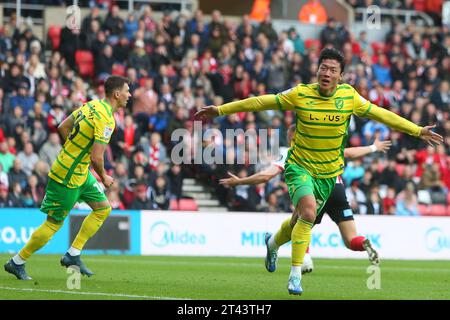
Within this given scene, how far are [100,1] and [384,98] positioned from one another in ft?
25.9

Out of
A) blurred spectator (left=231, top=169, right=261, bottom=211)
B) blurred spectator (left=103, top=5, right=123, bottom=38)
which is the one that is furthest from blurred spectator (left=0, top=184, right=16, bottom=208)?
blurred spectator (left=103, top=5, right=123, bottom=38)

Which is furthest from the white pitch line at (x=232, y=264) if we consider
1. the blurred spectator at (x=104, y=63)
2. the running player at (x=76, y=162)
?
the blurred spectator at (x=104, y=63)

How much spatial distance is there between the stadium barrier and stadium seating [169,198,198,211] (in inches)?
53.8


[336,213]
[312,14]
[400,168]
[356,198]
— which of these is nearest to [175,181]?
[356,198]

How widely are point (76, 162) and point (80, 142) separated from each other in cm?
25

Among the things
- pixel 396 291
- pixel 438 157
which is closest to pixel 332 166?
pixel 396 291

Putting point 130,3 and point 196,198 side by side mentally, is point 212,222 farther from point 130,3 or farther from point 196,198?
point 130,3

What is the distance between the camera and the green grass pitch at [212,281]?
11898mm

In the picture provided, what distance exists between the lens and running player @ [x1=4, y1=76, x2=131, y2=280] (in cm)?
1329

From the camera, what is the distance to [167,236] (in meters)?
23.0

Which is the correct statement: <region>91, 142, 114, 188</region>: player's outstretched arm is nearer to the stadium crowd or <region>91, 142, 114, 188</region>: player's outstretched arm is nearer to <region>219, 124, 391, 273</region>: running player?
<region>219, 124, 391, 273</region>: running player

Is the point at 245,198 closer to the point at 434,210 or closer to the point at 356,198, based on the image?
the point at 356,198

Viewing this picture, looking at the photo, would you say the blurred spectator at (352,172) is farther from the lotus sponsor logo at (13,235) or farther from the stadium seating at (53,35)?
the lotus sponsor logo at (13,235)

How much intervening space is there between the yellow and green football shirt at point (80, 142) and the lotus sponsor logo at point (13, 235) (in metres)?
8.51
